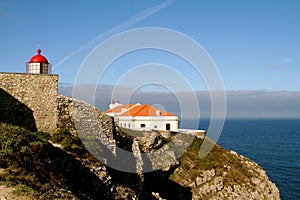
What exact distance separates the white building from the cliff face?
4991mm

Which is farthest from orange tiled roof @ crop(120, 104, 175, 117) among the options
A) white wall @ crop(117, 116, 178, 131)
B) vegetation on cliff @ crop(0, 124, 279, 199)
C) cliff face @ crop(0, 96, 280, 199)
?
vegetation on cliff @ crop(0, 124, 279, 199)

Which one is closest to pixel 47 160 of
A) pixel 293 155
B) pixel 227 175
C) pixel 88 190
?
pixel 88 190

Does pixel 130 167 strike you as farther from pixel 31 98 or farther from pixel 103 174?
pixel 31 98

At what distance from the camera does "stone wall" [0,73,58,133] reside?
2114 centimetres

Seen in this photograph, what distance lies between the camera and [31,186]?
1256cm

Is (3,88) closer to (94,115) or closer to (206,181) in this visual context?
(94,115)

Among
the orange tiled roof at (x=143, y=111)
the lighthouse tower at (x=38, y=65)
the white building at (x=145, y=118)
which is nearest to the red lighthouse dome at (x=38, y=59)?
the lighthouse tower at (x=38, y=65)

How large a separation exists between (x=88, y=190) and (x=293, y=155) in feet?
290

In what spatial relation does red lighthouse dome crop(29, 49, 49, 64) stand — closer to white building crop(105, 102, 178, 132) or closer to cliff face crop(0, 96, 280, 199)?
cliff face crop(0, 96, 280, 199)

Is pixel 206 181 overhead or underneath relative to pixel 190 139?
underneath

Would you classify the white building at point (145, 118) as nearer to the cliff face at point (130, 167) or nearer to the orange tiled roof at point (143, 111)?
the orange tiled roof at point (143, 111)

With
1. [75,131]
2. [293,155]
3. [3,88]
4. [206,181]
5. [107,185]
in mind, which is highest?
[3,88]

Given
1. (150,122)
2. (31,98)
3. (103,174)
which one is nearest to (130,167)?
(103,174)

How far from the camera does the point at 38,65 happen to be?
23.0 metres
